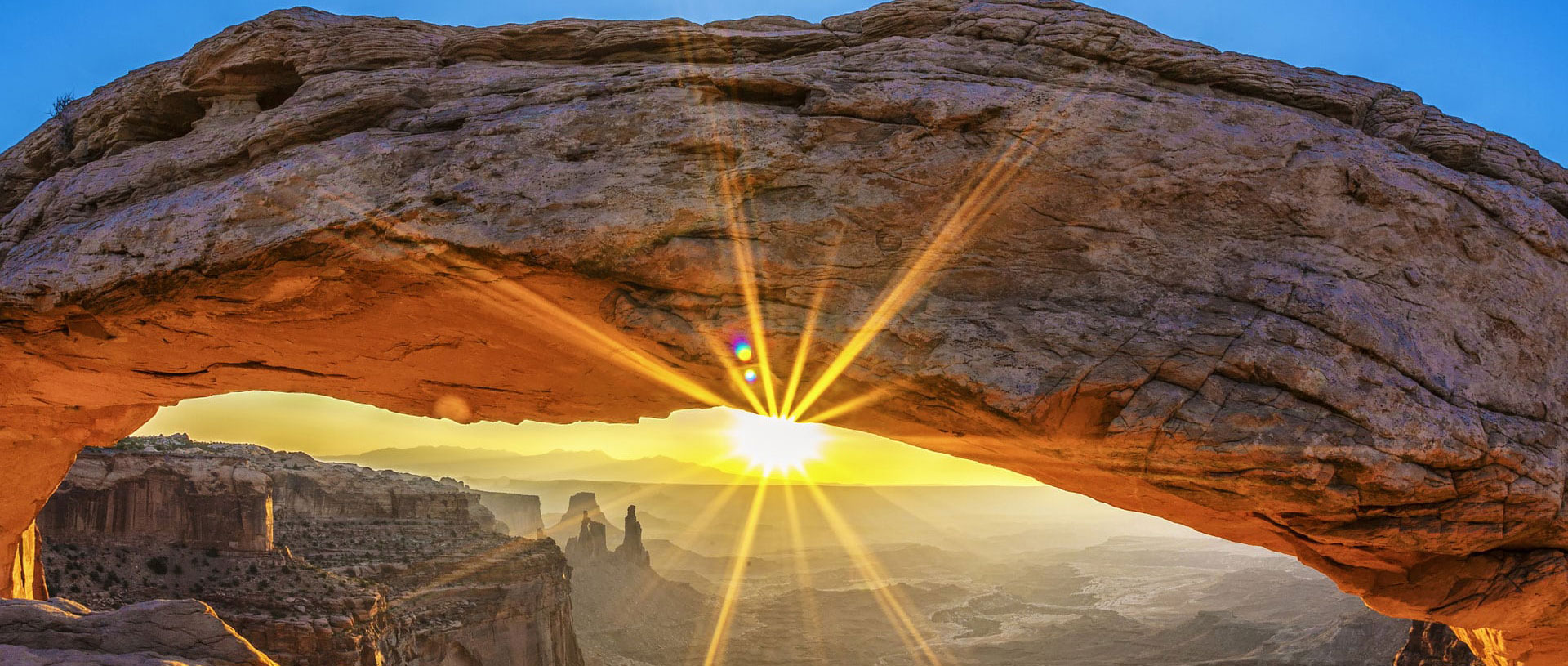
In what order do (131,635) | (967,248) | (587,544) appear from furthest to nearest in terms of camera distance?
(587,544)
(967,248)
(131,635)

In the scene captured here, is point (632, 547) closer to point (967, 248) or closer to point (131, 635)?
point (131, 635)

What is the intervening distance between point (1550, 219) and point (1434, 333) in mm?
1834

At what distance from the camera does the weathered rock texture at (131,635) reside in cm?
604

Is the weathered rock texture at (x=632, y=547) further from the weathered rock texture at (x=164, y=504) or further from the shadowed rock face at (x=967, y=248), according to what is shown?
the shadowed rock face at (x=967, y=248)

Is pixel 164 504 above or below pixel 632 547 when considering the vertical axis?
above

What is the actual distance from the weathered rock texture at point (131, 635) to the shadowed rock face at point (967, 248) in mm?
2915

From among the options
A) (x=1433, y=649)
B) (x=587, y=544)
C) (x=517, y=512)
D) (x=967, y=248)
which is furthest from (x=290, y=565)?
(x=517, y=512)

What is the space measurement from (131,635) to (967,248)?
6.99 metres

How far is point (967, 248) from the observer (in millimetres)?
7414

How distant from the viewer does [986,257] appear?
7391 millimetres

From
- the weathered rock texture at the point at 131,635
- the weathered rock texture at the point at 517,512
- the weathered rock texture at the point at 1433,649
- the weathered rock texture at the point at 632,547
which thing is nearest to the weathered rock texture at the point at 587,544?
the weathered rock texture at the point at 632,547

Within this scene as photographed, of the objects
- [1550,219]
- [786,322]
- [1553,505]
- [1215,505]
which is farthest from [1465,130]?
[786,322]

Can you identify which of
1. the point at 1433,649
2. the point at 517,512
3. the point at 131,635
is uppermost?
the point at 517,512

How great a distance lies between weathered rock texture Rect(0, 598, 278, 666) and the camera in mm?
6039
